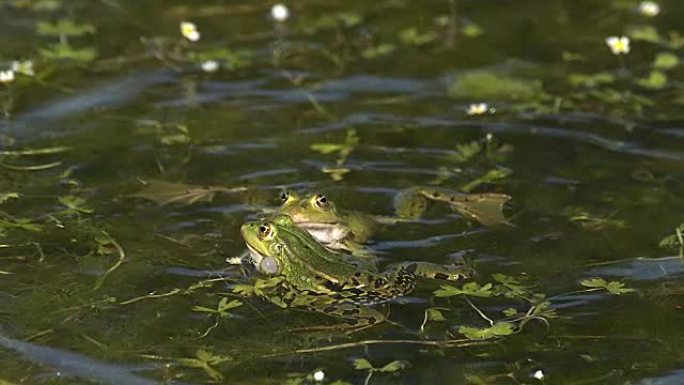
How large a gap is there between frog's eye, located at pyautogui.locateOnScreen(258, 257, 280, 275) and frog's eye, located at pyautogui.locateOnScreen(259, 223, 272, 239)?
0.11 meters

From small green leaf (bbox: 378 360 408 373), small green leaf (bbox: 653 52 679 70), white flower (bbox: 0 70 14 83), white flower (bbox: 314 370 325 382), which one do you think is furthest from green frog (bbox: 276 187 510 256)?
white flower (bbox: 0 70 14 83)

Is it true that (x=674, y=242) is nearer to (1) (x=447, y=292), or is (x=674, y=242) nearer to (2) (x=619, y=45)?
(1) (x=447, y=292)

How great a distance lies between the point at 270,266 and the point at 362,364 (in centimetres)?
83

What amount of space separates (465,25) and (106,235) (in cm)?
410

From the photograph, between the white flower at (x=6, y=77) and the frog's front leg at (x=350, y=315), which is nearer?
the frog's front leg at (x=350, y=315)

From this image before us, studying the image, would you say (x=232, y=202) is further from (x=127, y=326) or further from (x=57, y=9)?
(x=57, y=9)

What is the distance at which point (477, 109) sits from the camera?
26.0 feet

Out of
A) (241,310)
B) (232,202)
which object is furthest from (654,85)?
(241,310)

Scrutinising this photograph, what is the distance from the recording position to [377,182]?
23.0 feet

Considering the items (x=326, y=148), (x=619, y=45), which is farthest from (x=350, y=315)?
(x=619, y=45)

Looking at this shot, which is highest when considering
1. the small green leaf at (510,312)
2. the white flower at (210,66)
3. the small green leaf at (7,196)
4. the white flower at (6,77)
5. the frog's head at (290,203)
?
the white flower at (6,77)

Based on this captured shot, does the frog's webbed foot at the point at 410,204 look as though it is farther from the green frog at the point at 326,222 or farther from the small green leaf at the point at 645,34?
the small green leaf at the point at 645,34

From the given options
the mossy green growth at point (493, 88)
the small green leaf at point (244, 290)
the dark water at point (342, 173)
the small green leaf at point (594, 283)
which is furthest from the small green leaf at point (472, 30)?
the small green leaf at point (244, 290)

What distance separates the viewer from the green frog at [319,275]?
5.53 meters
